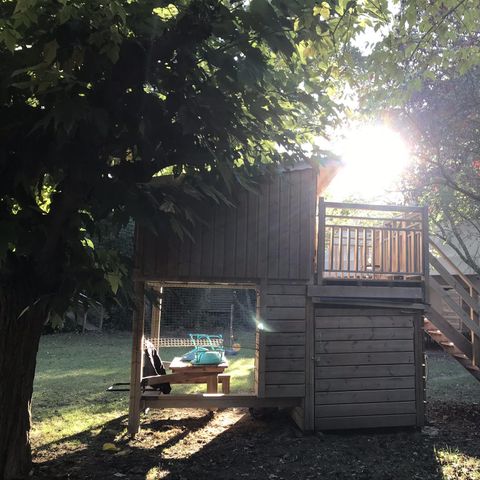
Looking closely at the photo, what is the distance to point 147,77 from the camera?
3336 millimetres

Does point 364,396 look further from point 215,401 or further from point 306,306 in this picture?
point 215,401

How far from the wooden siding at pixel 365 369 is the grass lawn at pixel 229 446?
25 cm

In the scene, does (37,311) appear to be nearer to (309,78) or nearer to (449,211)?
(309,78)

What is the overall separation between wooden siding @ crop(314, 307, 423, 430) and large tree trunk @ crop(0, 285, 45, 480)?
3.58 metres

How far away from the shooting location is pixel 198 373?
667cm

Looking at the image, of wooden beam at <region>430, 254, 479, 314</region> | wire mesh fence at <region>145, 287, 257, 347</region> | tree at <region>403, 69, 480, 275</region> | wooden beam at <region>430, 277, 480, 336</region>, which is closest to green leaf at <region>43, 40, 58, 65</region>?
wooden beam at <region>430, 277, 480, 336</region>

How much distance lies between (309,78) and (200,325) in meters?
8.20

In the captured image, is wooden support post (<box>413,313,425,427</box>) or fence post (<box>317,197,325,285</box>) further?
fence post (<box>317,197,325,285</box>)

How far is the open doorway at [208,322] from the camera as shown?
9023mm

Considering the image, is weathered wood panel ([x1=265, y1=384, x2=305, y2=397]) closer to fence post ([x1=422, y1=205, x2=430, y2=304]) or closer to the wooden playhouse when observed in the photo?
the wooden playhouse

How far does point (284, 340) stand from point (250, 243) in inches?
55.6

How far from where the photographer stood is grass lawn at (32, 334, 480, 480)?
15.9ft

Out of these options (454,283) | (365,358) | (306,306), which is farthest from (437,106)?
(365,358)

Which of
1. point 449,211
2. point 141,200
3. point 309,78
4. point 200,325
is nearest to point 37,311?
point 141,200
